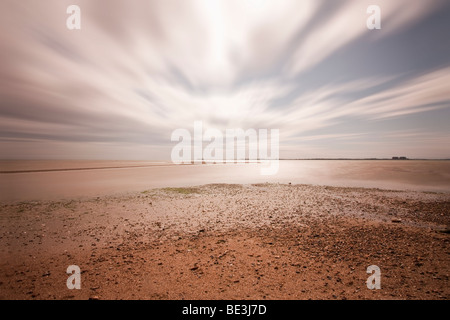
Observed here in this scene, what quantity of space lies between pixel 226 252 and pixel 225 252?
1.5 inches

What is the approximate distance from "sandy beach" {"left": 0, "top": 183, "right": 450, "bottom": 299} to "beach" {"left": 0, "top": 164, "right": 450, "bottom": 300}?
0.11ft

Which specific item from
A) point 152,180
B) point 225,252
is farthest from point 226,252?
point 152,180

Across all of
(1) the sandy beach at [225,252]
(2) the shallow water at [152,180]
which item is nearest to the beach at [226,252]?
(1) the sandy beach at [225,252]

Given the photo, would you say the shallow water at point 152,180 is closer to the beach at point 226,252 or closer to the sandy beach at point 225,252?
the beach at point 226,252

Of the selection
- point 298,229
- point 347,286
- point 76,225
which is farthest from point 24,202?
point 347,286

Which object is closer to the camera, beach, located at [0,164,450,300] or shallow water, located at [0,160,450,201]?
beach, located at [0,164,450,300]

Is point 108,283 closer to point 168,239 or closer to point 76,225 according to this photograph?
point 168,239

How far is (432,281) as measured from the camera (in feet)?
16.4

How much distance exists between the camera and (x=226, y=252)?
6.96m

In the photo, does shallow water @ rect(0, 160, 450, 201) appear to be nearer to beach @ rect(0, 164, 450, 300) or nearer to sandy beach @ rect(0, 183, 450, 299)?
beach @ rect(0, 164, 450, 300)

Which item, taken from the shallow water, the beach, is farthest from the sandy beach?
the shallow water

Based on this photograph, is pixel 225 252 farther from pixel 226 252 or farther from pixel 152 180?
pixel 152 180

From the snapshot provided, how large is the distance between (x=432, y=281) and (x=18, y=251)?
1380cm

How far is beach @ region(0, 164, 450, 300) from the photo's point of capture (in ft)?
16.1
